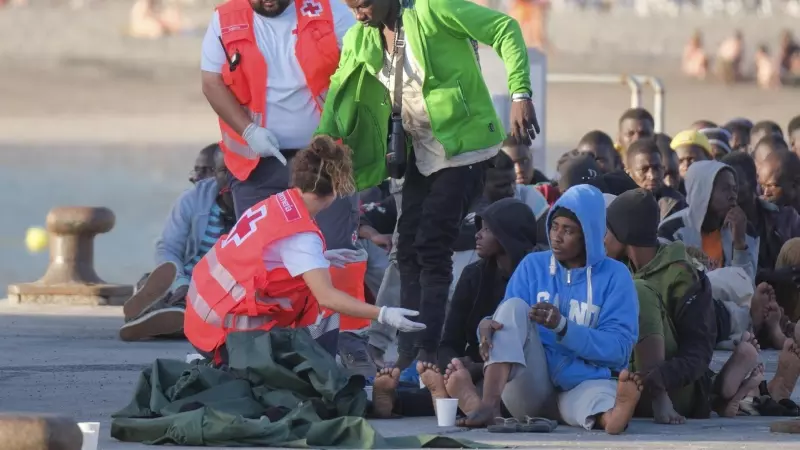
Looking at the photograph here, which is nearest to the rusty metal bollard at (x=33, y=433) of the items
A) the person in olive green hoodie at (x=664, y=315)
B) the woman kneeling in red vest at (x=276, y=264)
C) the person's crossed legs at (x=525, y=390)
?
the woman kneeling in red vest at (x=276, y=264)

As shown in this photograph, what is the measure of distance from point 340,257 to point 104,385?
1260 millimetres

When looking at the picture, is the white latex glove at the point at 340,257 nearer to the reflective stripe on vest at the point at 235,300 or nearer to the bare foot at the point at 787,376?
the reflective stripe on vest at the point at 235,300

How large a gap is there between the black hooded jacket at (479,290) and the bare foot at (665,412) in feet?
3.31

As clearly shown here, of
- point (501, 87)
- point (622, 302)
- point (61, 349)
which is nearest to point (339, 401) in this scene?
point (622, 302)

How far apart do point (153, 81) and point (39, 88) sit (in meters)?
2.35

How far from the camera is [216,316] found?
827 centimetres

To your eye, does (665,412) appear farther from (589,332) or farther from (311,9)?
(311,9)

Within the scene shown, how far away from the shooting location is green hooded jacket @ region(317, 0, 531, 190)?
891 cm

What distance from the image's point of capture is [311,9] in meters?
9.79

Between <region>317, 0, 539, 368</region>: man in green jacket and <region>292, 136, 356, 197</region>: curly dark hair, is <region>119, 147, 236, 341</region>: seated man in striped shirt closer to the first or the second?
<region>317, 0, 539, 368</region>: man in green jacket

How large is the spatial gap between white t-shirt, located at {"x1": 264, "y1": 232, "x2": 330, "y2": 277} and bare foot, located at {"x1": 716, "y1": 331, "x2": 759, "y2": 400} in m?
1.74

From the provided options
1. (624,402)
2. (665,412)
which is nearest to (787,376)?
(665,412)

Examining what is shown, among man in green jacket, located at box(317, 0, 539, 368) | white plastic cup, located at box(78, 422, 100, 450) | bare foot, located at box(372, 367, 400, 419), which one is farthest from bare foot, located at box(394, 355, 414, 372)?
white plastic cup, located at box(78, 422, 100, 450)

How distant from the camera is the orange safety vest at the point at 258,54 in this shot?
973 cm
